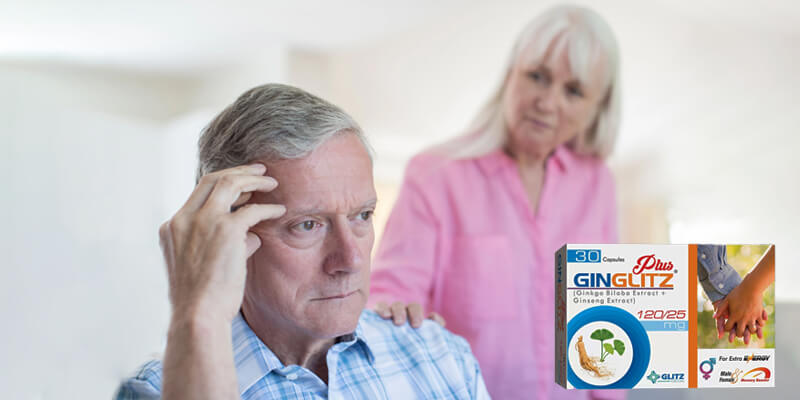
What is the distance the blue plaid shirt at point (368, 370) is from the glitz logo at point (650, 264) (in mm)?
372

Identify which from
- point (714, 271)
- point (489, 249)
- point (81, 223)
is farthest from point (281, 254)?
point (81, 223)

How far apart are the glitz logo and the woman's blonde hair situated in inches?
32.2

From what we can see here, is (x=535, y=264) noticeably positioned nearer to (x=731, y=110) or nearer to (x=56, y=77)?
(x=731, y=110)

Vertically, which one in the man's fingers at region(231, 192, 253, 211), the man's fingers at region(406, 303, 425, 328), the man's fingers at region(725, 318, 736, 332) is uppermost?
the man's fingers at region(231, 192, 253, 211)

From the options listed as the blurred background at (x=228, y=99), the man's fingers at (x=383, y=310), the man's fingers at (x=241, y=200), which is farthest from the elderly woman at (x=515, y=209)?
the man's fingers at (x=241, y=200)

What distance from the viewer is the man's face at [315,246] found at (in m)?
0.91

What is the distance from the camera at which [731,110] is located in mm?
2104

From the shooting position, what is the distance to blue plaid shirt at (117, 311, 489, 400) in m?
0.94

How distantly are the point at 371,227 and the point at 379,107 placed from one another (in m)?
2.29

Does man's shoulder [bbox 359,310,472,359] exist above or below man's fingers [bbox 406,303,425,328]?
below

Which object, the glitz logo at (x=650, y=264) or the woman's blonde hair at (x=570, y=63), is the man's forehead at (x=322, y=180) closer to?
the glitz logo at (x=650, y=264)

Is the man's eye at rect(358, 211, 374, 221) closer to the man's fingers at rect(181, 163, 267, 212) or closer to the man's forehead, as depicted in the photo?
the man's forehead

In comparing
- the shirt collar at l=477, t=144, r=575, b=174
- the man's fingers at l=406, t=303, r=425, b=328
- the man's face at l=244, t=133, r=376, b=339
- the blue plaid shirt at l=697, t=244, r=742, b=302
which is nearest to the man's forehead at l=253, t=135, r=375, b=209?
the man's face at l=244, t=133, r=376, b=339

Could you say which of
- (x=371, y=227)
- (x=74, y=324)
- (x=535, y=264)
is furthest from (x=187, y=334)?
(x=74, y=324)
